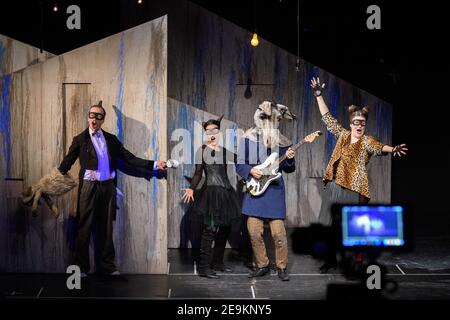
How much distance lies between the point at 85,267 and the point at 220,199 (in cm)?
144

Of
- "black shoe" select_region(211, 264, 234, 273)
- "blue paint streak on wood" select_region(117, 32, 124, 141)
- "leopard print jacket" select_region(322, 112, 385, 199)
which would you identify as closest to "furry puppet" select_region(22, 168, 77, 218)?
"blue paint streak on wood" select_region(117, 32, 124, 141)

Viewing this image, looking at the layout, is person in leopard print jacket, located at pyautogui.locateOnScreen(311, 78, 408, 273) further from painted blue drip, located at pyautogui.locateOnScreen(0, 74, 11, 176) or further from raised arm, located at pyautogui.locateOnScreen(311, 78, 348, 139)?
painted blue drip, located at pyautogui.locateOnScreen(0, 74, 11, 176)

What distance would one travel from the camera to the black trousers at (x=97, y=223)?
827cm

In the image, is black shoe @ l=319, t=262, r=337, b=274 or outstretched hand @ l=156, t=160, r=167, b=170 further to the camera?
black shoe @ l=319, t=262, r=337, b=274

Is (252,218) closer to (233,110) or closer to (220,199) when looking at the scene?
(220,199)

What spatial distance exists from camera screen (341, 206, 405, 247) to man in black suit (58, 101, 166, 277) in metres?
2.18

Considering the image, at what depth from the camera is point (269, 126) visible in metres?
8.53

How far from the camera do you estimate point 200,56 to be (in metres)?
9.80

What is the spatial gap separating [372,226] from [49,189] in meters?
3.25

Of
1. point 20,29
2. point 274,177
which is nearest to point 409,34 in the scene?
point 274,177

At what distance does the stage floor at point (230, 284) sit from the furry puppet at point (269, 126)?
50.8 inches

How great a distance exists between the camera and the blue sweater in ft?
27.0

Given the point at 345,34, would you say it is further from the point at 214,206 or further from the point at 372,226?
the point at 372,226

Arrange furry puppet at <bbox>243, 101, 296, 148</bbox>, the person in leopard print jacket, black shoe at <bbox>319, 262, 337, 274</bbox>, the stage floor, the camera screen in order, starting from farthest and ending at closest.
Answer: the person in leopard print jacket
black shoe at <bbox>319, 262, 337, 274</bbox>
furry puppet at <bbox>243, 101, 296, 148</bbox>
the stage floor
the camera screen
